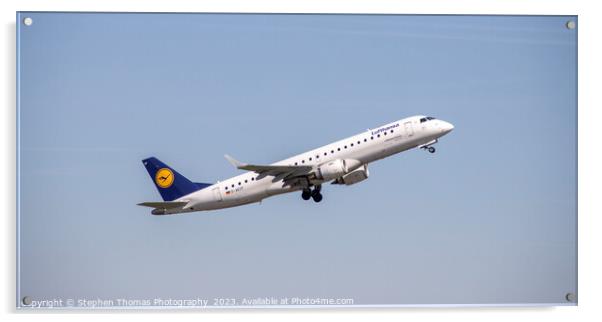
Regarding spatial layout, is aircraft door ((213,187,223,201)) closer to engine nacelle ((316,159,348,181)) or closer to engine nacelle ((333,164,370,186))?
engine nacelle ((316,159,348,181))

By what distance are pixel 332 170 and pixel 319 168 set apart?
1.55ft

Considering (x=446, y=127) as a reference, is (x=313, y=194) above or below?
below

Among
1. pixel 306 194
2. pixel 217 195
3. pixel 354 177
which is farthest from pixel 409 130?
pixel 217 195

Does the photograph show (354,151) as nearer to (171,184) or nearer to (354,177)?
(354,177)

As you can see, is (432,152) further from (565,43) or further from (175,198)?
(175,198)

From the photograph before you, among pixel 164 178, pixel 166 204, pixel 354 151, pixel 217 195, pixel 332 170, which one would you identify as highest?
pixel 354 151

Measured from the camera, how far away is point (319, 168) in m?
25.2

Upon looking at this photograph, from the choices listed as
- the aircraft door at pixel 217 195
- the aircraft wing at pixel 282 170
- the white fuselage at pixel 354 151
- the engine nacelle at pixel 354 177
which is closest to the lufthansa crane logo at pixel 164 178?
the white fuselage at pixel 354 151

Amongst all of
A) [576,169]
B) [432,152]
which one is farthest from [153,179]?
[576,169]

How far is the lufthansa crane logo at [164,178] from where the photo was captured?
2675 cm

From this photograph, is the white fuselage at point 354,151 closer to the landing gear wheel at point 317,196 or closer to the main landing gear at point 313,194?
the main landing gear at point 313,194

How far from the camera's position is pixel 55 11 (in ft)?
63.6

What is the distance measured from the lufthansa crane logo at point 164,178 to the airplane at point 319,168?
0.30m

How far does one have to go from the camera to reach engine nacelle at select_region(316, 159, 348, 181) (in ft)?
81.6
